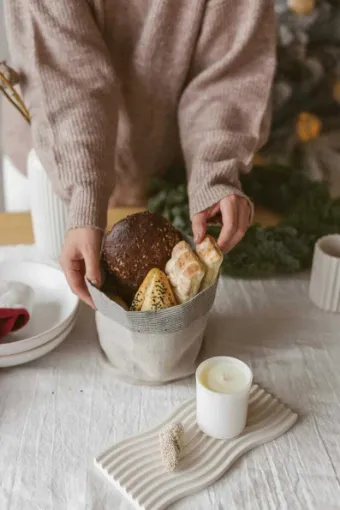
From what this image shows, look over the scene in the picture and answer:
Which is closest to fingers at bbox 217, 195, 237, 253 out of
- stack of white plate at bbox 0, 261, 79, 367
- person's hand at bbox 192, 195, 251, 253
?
person's hand at bbox 192, 195, 251, 253

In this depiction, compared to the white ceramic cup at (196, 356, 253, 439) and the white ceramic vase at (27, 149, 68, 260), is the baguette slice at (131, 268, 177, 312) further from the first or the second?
the white ceramic vase at (27, 149, 68, 260)

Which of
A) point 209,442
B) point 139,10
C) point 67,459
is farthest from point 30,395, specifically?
point 139,10

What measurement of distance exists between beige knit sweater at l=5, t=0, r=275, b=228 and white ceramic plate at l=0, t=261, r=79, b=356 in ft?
0.41

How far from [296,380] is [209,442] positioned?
0.16m

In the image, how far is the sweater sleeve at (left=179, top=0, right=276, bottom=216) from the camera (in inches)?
33.7

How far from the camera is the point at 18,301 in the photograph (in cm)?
77

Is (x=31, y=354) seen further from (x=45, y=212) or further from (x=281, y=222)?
(x=281, y=222)

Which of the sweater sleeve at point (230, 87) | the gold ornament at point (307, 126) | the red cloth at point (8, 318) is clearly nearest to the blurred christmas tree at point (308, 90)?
the gold ornament at point (307, 126)

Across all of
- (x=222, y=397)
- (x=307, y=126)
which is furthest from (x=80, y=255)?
(x=307, y=126)

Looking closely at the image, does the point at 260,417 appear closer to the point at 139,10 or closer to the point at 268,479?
the point at 268,479

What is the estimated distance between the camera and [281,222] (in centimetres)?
96

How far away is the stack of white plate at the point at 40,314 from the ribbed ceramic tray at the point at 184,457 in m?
0.17

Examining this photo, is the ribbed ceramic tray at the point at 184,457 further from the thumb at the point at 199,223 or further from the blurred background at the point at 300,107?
the blurred background at the point at 300,107

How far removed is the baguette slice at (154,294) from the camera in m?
0.66
